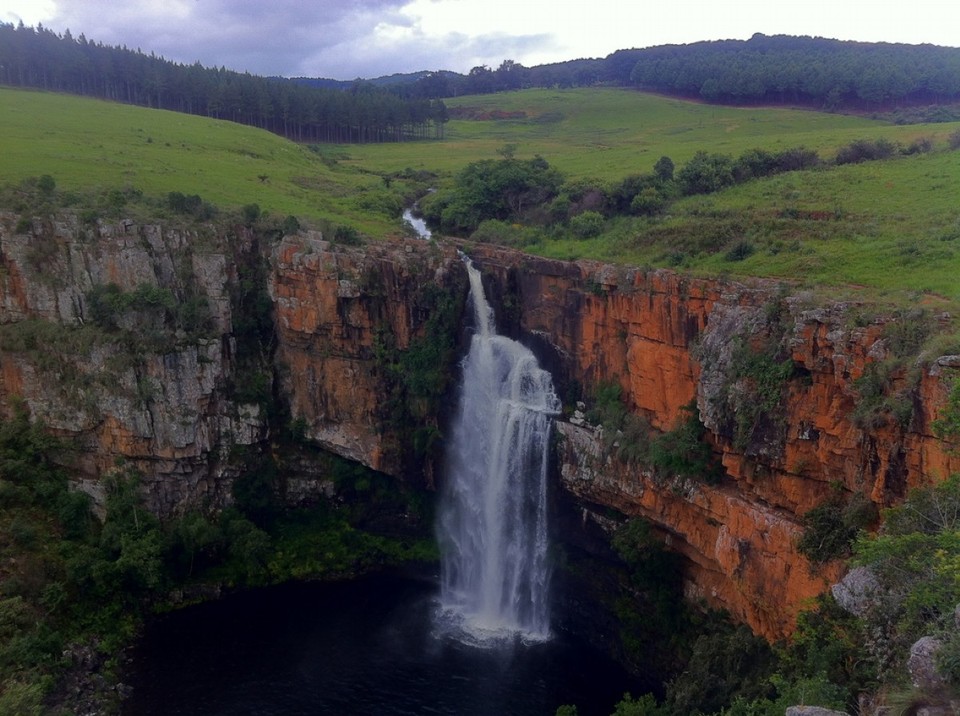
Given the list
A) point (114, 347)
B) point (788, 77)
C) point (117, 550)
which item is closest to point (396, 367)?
point (114, 347)

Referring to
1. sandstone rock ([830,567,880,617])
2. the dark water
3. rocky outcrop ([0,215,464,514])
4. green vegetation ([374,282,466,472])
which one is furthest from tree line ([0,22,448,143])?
sandstone rock ([830,567,880,617])

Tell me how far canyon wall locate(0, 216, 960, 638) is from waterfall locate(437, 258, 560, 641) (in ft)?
4.15

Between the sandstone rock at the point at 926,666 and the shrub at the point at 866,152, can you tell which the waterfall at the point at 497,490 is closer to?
the sandstone rock at the point at 926,666

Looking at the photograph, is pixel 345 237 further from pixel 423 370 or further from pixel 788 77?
pixel 788 77

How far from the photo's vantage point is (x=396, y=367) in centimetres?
3897

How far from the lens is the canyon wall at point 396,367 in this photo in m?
25.6

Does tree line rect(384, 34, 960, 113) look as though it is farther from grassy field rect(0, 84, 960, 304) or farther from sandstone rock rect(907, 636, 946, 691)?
sandstone rock rect(907, 636, 946, 691)

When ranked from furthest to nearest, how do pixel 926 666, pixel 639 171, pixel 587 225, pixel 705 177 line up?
pixel 639 171 < pixel 705 177 < pixel 587 225 < pixel 926 666

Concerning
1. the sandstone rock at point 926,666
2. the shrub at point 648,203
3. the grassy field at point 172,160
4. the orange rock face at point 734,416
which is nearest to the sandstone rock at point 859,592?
the sandstone rock at point 926,666

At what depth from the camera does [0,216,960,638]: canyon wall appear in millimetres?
25562

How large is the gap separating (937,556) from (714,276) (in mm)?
17382

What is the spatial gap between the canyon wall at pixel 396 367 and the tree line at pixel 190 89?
45068mm

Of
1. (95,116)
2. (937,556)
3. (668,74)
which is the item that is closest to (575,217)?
(937,556)

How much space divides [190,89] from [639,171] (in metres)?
51.0
